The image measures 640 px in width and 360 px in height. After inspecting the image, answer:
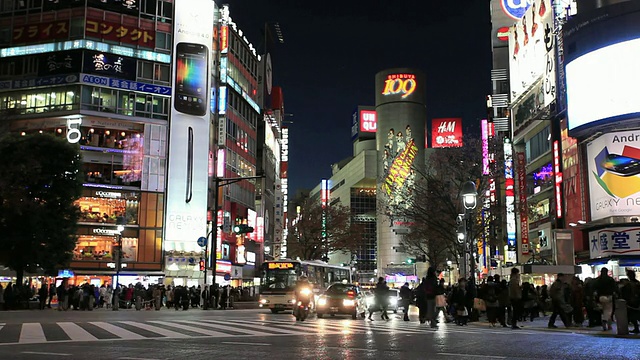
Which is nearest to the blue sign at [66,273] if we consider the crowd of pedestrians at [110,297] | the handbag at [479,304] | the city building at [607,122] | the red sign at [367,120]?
the crowd of pedestrians at [110,297]

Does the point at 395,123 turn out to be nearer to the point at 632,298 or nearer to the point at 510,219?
the point at 510,219

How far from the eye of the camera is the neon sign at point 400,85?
379ft

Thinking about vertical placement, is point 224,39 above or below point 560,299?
above

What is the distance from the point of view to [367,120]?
130m

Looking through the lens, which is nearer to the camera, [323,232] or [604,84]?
[604,84]

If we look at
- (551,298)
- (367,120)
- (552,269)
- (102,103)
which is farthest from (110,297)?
(367,120)

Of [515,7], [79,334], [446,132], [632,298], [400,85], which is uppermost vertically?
[400,85]

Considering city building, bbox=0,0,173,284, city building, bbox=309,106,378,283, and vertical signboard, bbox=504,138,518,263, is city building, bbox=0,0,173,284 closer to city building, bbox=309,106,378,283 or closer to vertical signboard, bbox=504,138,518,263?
vertical signboard, bbox=504,138,518,263

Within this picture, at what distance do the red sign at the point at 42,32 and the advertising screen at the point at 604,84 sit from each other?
1541 inches

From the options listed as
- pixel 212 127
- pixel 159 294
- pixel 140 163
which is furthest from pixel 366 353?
pixel 212 127

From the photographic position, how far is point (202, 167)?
183ft

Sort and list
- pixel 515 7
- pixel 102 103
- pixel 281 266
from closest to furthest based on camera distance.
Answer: pixel 281 266 < pixel 102 103 < pixel 515 7

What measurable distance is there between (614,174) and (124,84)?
3746cm

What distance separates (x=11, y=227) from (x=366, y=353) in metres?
29.6
